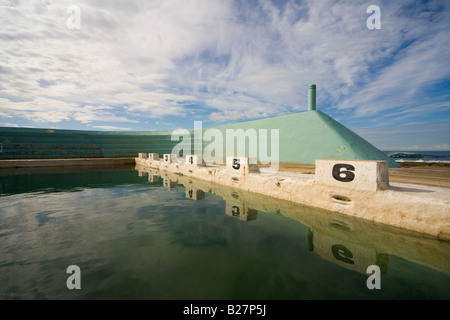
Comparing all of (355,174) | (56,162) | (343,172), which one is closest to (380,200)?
(355,174)

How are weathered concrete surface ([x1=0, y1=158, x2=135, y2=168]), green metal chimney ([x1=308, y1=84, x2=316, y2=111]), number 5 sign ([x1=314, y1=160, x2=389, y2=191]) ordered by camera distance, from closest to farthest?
number 5 sign ([x1=314, y1=160, x2=389, y2=191]) < green metal chimney ([x1=308, y1=84, x2=316, y2=111]) < weathered concrete surface ([x1=0, y1=158, x2=135, y2=168])

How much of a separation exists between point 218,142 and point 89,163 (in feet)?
59.2

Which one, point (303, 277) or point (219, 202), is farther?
point (219, 202)

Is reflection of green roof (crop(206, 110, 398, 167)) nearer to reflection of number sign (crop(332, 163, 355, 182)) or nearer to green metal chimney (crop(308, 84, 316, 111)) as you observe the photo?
green metal chimney (crop(308, 84, 316, 111))

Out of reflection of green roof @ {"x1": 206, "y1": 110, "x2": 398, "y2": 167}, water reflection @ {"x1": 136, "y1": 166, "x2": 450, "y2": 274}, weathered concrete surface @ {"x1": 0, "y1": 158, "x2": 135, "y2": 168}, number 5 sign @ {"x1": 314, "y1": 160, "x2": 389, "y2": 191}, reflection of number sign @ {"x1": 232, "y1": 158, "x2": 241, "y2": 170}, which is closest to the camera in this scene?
water reflection @ {"x1": 136, "y1": 166, "x2": 450, "y2": 274}

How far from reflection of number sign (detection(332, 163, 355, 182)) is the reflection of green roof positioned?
10467 mm

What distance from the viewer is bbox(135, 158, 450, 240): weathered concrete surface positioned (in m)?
4.62

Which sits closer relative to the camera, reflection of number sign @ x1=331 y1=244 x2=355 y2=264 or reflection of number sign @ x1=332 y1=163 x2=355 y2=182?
reflection of number sign @ x1=331 y1=244 x2=355 y2=264

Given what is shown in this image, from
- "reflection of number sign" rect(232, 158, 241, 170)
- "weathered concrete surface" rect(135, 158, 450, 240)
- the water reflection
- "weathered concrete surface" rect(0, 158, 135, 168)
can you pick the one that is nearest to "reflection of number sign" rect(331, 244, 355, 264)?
the water reflection

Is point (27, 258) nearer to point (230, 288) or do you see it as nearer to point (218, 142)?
point (230, 288)

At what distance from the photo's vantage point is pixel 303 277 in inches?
124

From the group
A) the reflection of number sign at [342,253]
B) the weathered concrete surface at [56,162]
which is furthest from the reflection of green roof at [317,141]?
the weathered concrete surface at [56,162]

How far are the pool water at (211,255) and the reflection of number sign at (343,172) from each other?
50.2 inches
